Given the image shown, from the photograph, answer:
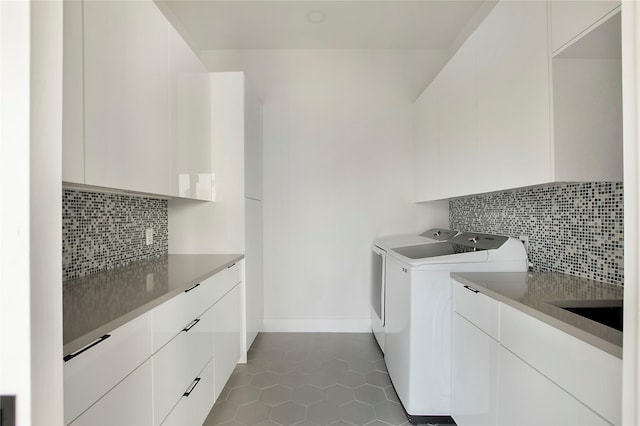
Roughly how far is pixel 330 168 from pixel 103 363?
7.69ft

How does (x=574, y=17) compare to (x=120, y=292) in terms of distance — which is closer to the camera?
(x=574, y=17)

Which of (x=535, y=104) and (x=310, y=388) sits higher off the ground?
(x=535, y=104)

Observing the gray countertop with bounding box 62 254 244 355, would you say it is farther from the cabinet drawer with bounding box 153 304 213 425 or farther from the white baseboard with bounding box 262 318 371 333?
the white baseboard with bounding box 262 318 371 333

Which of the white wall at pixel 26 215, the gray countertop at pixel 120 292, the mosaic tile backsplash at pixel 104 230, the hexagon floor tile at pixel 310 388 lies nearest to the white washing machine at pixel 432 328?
the hexagon floor tile at pixel 310 388

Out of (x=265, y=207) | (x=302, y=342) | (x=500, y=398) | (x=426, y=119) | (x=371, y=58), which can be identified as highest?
(x=371, y=58)

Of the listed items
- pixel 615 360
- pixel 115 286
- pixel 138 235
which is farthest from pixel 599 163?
pixel 138 235

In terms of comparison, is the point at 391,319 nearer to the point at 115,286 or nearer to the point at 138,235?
the point at 115,286

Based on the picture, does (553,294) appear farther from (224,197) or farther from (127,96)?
(224,197)

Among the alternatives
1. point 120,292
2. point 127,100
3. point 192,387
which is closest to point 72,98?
point 127,100

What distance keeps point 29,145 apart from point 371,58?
3.00 meters

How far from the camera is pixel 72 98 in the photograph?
94 cm

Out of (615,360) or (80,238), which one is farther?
(80,238)

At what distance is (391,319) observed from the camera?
200cm

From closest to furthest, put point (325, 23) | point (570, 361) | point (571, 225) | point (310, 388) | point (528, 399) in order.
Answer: point (570, 361)
point (528, 399)
point (571, 225)
point (310, 388)
point (325, 23)
